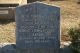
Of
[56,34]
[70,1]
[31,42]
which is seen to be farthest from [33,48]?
[70,1]

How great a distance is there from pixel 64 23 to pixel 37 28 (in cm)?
253

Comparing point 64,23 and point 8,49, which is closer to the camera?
point 8,49

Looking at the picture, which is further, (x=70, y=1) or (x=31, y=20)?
(x=70, y=1)

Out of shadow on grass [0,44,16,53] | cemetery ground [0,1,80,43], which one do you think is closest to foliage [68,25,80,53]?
cemetery ground [0,1,80,43]

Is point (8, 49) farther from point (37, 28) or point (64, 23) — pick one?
point (64, 23)

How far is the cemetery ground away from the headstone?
95 centimetres

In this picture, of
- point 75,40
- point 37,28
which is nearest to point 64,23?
point 75,40

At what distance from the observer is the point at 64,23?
27.8 feet

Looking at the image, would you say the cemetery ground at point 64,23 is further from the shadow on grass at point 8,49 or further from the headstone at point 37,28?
the headstone at point 37,28

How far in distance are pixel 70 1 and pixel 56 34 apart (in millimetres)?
5185

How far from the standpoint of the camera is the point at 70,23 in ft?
27.7

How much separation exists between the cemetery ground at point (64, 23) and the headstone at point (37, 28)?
3.12ft

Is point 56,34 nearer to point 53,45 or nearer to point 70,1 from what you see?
point 53,45

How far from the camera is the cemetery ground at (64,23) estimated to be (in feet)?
23.8
